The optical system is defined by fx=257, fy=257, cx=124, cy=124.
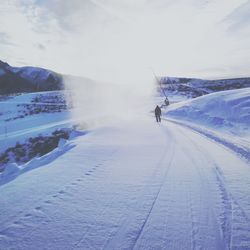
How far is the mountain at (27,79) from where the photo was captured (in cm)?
7712

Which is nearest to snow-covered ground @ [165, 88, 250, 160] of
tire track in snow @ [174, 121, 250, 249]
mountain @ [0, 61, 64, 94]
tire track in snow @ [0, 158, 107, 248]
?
tire track in snow @ [174, 121, 250, 249]

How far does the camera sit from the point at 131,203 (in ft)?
16.3

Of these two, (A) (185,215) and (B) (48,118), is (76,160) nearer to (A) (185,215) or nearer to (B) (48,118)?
(A) (185,215)

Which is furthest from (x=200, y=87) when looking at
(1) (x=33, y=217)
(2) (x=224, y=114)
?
(1) (x=33, y=217)

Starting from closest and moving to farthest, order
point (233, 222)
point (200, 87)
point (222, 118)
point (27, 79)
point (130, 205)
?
point (233, 222), point (130, 205), point (222, 118), point (27, 79), point (200, 87)

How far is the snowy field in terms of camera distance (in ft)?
12.3

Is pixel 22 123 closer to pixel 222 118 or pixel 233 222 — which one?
pixel 222 118

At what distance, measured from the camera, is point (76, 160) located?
8.68 metres

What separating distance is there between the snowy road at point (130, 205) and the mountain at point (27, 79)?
74800 mm

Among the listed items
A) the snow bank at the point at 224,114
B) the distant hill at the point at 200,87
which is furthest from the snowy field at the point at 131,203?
the distant hill at the point at 200,87

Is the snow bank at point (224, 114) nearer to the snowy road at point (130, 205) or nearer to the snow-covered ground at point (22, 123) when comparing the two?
the snowy road at point (130, 205)

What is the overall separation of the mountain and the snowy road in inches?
2945

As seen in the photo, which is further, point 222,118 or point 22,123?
point 22,123

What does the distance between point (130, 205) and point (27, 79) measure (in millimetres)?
86650
